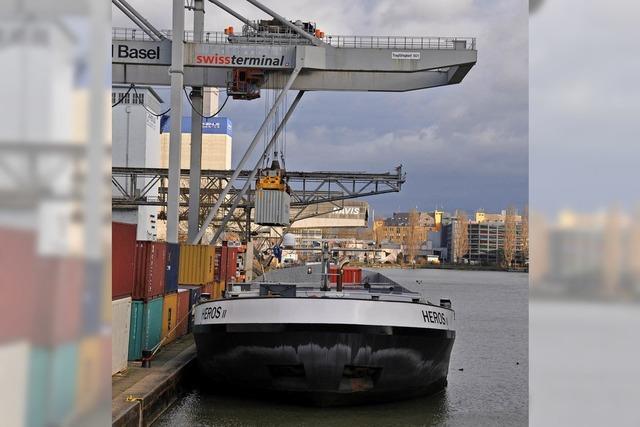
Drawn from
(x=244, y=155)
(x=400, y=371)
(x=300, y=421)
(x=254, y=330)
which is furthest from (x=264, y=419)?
(x=244, y=155)

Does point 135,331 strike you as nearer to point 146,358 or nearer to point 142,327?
point 142,327

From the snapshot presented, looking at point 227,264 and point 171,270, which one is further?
point 227,264

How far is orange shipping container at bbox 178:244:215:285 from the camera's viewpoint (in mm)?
24172

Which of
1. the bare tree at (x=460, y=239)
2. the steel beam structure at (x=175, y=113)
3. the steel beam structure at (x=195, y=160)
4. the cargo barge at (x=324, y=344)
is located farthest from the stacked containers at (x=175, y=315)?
the bare tree at (x=460, y=239)

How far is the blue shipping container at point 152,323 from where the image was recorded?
50.0 ft

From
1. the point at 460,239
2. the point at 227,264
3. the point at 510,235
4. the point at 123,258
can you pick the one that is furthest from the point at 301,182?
the point at 460,239

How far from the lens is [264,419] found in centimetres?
1355
